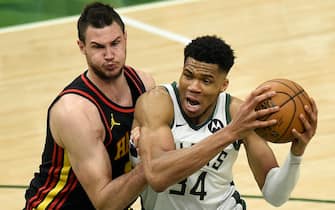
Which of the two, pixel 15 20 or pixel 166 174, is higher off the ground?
pixel 166 174

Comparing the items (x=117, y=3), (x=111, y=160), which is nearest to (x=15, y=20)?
(x=117, y=3)

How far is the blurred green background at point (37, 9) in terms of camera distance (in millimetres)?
12117

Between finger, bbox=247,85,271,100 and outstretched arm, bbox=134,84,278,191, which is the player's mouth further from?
finger, bbox=247,85,271,100

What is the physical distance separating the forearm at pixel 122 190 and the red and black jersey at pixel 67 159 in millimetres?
337

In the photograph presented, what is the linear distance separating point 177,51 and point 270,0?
1.79 meters

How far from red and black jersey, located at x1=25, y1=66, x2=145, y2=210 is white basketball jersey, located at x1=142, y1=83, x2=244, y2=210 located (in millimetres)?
328

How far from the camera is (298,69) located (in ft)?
33.4

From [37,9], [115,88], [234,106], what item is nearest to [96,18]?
[115,88]

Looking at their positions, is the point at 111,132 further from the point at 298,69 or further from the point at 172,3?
the point at 172,3

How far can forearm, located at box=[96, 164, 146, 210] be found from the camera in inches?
218

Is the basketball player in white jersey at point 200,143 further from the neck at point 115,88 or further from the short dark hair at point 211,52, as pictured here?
the neck at point 115,88

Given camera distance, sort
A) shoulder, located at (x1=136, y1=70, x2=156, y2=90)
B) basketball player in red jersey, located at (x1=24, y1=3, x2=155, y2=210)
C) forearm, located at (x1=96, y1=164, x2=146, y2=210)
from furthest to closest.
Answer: shoulder, located at (x1=136, y1=70, x2=156, y2=90) < basketball player in red jersey, located at (x1=24, y1=3, x2=155, y2=210) < forearm, located at (x1=96, y1=164, x2=146, y2=210)

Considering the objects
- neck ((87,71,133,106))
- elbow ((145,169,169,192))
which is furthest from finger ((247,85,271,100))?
neck ((87,71,133,106))

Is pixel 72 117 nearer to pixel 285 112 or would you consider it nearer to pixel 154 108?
pixel 154 108
